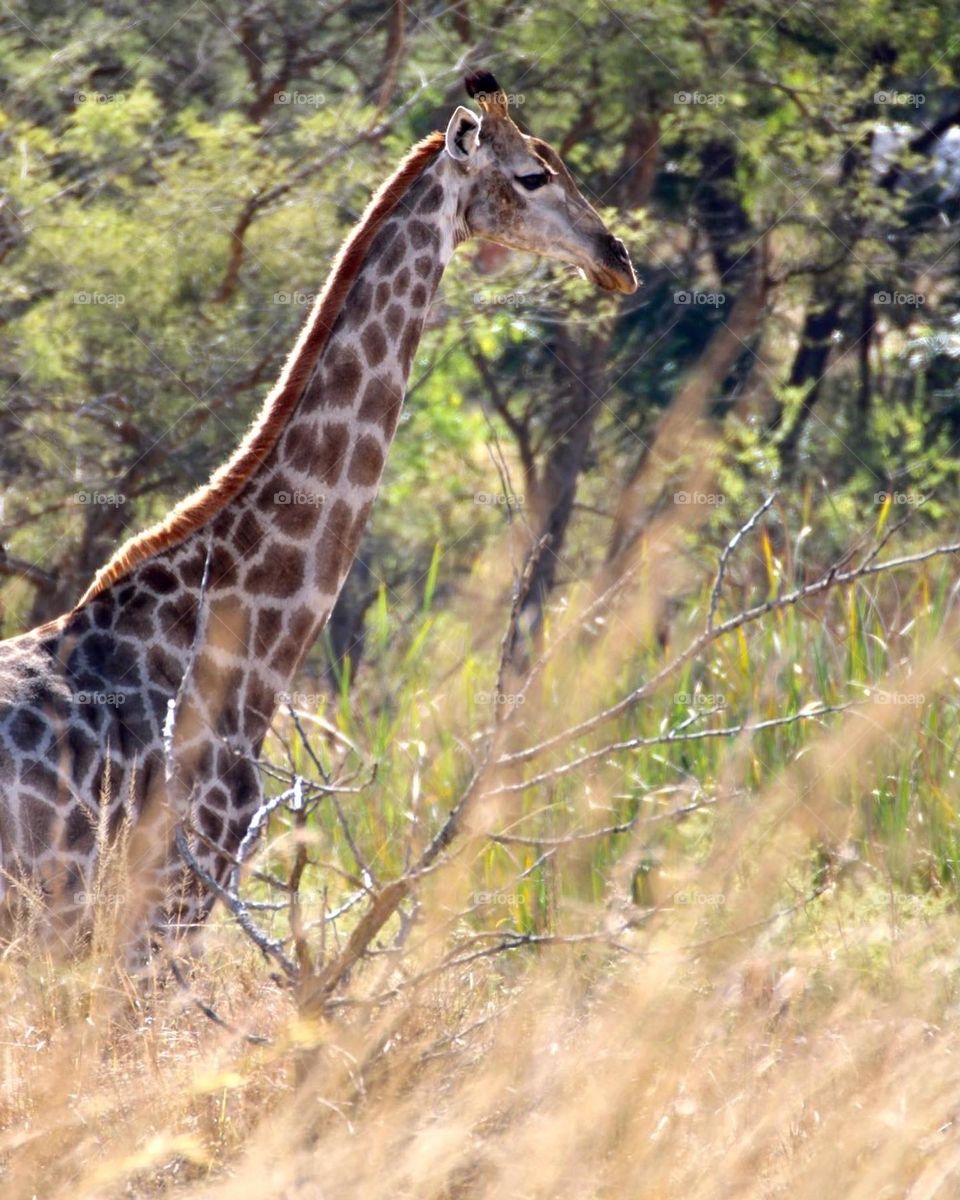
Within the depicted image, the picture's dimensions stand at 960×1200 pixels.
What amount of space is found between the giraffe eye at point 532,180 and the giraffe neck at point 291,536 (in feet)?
1.94

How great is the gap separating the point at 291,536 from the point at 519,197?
1532 millimetres

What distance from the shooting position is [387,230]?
540 cm

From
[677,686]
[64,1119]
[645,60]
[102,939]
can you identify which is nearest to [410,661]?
[677,686]

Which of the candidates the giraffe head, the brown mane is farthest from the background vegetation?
Answer: the giraffe head

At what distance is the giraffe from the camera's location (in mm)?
4637

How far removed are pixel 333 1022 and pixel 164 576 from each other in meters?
1.61

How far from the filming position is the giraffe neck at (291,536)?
500 cm

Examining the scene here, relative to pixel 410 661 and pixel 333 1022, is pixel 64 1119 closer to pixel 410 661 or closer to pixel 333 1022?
pixel 333 1022

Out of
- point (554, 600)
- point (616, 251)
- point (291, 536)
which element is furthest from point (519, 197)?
point (554, 600)

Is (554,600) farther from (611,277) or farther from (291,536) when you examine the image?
(291,536)

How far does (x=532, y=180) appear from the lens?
5.75 metres

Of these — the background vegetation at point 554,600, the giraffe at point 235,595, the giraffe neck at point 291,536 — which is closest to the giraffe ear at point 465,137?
the giraffe at point 235,595

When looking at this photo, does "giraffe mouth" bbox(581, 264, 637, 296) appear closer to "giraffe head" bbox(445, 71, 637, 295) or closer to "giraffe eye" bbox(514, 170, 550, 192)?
"giraffe head" bbox(445, 71, 637, 295)

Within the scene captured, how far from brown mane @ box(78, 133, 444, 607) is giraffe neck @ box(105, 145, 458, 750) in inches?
1.0
